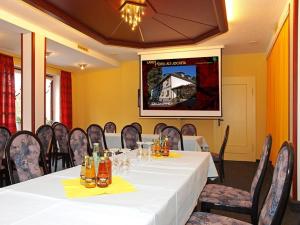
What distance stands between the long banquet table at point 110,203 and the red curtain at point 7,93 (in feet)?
15.3

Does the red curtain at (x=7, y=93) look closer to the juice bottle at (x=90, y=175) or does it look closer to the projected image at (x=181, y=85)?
the projected image at (x=181, y=85)

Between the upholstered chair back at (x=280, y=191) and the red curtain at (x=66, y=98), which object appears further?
the red curtain at (x=66, y=98)

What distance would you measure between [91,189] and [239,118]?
20.0 feet

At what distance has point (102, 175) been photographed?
1627 millimetres

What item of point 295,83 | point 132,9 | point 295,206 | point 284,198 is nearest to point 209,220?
point 284,198

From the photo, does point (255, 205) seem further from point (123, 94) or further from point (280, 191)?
point (123, 94)

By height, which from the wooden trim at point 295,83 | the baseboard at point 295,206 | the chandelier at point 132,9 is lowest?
the baseboard at point 295,206

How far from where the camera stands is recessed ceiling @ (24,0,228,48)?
12.2 ft

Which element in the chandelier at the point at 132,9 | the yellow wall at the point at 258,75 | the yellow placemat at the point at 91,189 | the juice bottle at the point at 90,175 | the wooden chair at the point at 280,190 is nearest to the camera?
the wooden chair at the point at 280,190

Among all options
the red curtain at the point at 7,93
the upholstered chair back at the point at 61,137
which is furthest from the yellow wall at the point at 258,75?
the red curtain at the point at 7,93

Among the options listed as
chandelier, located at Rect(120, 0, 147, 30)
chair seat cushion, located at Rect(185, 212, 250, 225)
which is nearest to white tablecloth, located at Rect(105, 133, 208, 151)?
chandelier, located at Rect(120, 0, 147, 30)

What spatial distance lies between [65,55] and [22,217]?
18.8ft

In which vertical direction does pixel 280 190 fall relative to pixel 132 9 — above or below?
below

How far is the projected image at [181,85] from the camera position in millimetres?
6488
